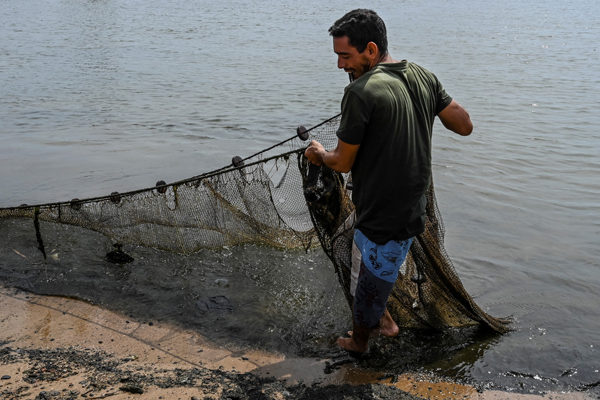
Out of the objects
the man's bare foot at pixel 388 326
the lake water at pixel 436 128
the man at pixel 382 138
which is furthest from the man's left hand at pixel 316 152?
the lake water at pixel 436 128

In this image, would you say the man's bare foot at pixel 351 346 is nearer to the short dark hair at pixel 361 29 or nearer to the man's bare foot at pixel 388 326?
the man's bare foot at pixel 388 326

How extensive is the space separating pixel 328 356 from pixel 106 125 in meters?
8.37

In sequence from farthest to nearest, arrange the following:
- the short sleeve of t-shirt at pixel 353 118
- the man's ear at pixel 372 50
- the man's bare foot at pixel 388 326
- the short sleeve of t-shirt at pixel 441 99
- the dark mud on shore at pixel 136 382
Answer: the man's bare foot at pixel 388 326
the dark mud on shore at pixel 136 382
the short sleeve of t-shirt at pixel 441 99
the man's ear at pixel 372 50
the short sleeve of t-shirt at pixel 353 118

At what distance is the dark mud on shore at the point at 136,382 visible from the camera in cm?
339

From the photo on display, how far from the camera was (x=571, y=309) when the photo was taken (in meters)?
4.97

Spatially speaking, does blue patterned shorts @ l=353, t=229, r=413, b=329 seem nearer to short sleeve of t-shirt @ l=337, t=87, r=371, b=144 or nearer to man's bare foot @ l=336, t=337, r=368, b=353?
man's bare foot @ l=336, t=337, r=368, b=353

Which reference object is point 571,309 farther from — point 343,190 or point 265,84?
point 265,84

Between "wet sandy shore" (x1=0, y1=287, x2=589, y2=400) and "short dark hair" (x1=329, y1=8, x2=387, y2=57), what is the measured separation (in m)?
2.04

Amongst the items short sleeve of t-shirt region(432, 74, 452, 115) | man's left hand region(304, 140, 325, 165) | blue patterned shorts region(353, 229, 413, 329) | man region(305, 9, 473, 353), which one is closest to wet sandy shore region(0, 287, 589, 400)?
blue patterned shorts region(353, 229, 413, 329)

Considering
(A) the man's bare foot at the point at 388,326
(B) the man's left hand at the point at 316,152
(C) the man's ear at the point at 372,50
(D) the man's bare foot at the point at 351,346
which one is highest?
(C) the man's ear at the point at 372,50

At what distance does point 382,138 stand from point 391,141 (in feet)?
0.17

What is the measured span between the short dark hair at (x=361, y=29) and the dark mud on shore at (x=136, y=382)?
6.71ft

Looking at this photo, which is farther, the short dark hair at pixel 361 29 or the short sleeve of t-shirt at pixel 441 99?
the short sleeve of t-shirt at pixel 441 99

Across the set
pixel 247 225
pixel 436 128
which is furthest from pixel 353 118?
pixel 436 128
